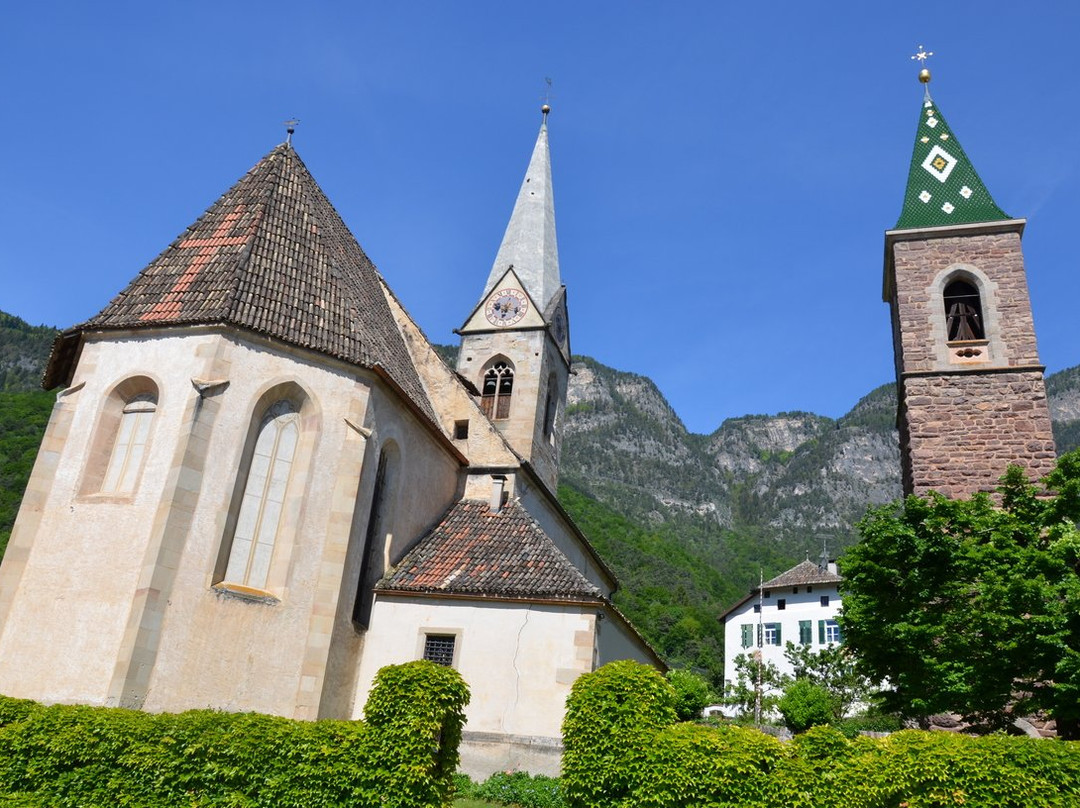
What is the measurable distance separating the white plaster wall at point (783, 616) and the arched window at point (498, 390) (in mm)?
43708

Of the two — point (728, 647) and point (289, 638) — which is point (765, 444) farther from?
point (289, 638)

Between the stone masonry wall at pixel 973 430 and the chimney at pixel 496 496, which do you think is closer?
the stone masonry wall at pixel 973 430

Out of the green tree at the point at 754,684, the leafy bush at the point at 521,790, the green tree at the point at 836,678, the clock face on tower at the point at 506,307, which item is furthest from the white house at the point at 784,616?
the leafy bush at the point at 521,790

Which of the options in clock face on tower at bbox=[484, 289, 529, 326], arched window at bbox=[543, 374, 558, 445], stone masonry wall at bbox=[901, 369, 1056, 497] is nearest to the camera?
stone masonry wall at bbox=[901, 369, 1056, 497]

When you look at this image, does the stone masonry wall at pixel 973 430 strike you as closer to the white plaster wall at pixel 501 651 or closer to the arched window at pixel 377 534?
the white plaster wall at pixel 501 651

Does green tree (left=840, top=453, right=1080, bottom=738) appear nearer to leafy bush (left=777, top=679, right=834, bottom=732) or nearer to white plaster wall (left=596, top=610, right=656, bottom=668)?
white plaster wall (left=596, top=610, right=656, bottom=668)

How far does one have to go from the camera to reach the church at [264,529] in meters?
14.3

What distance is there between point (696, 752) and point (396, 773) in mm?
3914

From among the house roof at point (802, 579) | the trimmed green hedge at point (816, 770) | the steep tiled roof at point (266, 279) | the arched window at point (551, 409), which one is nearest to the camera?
the trimmed green hedge at point (816, 770)

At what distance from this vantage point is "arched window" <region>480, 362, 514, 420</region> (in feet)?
98.0

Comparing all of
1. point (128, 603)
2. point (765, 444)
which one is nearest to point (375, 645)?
point (128, 603)

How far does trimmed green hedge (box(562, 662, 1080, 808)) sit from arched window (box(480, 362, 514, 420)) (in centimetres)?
1890

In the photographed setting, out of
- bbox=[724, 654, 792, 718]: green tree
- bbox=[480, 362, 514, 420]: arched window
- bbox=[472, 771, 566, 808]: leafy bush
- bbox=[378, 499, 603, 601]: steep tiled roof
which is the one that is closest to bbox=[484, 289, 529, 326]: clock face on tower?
bbox=[480, 362, 514, 420]: arched window

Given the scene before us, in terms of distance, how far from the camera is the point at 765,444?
187250 millimetres
